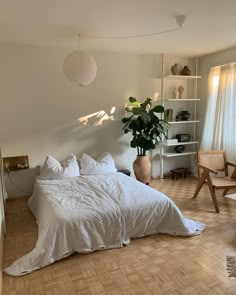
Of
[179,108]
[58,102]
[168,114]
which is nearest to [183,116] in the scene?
A: [179,108]

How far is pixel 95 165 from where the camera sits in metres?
4.11

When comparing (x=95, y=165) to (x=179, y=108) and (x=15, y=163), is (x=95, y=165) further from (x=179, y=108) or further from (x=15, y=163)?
(x=179, y=108)

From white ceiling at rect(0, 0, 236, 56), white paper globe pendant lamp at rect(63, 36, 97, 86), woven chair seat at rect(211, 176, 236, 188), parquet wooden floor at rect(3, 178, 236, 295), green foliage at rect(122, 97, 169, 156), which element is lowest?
parquet wooden floor at rect(3, 178, 236, 295)

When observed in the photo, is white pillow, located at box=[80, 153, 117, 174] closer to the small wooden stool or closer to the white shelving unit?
the white shelving unit

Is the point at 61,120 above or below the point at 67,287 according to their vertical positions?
above

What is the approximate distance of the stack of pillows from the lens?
381cm

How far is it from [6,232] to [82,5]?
103 inches

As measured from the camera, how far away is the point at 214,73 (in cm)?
458

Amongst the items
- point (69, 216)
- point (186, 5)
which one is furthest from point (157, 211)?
point (186, 5)

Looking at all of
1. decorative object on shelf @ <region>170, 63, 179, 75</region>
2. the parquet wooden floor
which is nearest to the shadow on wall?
decorative object on shelf @ <region>170, 63, 179, 75</region>

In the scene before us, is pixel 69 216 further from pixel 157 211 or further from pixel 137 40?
pixel 137 40

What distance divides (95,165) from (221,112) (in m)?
2.44

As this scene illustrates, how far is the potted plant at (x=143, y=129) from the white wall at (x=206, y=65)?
1.04 meters

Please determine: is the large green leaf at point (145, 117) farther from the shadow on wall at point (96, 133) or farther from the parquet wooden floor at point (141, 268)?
the parquet wooden floor at point (141, 268)
